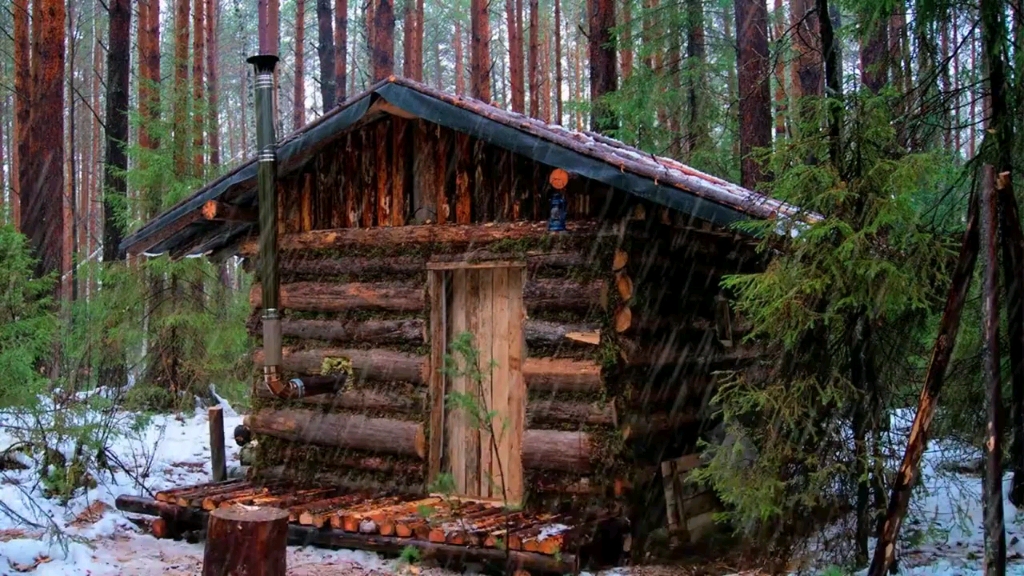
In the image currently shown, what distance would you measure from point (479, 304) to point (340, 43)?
13.8m

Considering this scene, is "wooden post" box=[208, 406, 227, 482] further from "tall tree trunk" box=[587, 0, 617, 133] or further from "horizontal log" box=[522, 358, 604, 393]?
"tall tree trunk" box=[587, 0, 617, 133]

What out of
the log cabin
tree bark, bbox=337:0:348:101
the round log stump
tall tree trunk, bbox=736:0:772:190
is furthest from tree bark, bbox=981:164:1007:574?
tree bark, bbox=337:0:348:101

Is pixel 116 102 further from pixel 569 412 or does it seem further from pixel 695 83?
pixel 569 412

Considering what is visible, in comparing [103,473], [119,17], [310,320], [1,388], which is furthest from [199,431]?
[119,17]

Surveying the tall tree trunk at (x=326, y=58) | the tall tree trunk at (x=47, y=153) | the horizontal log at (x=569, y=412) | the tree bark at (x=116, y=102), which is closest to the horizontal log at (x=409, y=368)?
the horizontal log at (x=569, y=412)

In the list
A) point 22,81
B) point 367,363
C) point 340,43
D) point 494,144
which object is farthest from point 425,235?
point 340,43

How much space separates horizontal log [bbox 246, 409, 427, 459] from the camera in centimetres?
873

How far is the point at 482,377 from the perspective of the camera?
8.77 metres

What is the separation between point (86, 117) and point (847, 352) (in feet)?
119

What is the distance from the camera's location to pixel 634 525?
789 centimetres

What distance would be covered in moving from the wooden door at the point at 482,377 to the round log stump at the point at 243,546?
309 centimetres

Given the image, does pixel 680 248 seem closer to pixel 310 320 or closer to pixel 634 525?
pixel 634 525

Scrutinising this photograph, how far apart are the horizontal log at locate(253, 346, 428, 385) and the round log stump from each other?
325cm

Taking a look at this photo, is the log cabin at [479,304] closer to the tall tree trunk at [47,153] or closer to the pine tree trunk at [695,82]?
the tall tree trunk at [47,153]
